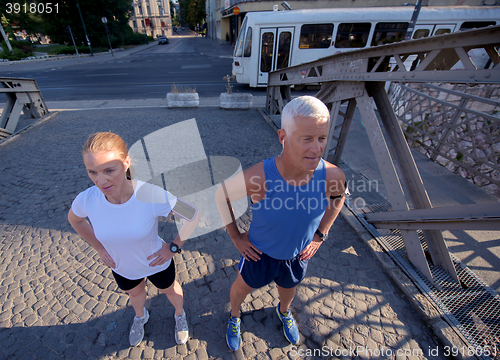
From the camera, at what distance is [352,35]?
406 inches

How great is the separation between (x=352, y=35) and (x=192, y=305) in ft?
41.0

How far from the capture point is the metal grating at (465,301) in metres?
1.96

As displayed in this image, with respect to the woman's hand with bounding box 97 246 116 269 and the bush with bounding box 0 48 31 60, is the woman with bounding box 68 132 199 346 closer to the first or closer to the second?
the woman's hand with bounding box 97 246 116 269

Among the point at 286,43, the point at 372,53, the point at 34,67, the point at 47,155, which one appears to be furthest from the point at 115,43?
the point at 372,53

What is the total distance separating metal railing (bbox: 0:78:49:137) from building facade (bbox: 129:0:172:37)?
78.2 metres

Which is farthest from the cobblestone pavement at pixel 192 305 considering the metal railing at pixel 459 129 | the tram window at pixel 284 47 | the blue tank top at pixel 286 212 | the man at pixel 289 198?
the tram window at pixel 284 47

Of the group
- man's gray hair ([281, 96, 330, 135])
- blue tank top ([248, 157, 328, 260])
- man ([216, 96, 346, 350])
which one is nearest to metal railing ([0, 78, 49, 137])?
man ([216, 96, 346, 350])

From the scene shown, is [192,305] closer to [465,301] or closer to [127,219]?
[127,219]

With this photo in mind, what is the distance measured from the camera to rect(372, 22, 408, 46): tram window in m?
10.1

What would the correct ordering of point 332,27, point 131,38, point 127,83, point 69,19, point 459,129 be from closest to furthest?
point 459,129 → point 332,27 → point 127,83 → point 69,19 → point 131,38

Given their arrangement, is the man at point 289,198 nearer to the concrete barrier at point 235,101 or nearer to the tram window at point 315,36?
the concrete barrier at point 235,101

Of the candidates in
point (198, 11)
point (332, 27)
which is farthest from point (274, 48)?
point (198, 11)

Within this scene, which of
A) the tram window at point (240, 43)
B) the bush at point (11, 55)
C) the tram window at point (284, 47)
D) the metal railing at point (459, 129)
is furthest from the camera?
the bush at point (11, 55)

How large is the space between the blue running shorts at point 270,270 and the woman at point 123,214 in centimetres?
56
